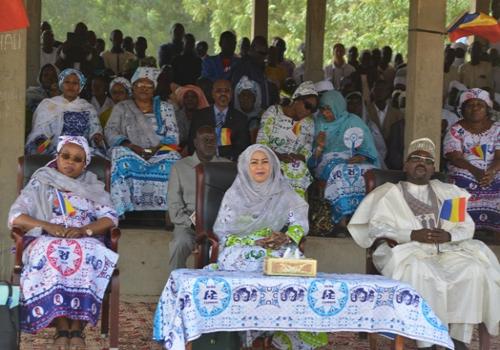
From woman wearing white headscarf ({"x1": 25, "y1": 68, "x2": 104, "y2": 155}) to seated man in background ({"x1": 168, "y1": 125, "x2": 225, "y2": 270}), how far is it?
4.39 ft

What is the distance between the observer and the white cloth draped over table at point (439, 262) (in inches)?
293

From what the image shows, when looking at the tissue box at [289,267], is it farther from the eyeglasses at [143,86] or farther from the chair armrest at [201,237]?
the eyeglasses at [143,86]

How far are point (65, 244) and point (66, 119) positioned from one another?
292 centimetres

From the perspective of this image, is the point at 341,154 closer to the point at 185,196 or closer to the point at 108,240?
the point at 185,196

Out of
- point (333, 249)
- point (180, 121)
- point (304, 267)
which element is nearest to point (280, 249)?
point (304, 267)

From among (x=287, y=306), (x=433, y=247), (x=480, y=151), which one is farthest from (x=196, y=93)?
(x=287, y=306)

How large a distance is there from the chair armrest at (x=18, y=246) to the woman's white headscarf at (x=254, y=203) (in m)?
1.31

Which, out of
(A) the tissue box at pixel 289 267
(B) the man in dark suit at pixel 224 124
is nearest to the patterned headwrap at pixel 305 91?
(B) the man in dark suit at pixel 224 124

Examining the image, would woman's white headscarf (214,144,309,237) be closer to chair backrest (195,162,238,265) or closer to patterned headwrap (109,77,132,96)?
chair backrest (195,162,238,265)

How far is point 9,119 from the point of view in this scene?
833 centimetres

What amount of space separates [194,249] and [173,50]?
6931mm

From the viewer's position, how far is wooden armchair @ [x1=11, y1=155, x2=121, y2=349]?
7012 mm

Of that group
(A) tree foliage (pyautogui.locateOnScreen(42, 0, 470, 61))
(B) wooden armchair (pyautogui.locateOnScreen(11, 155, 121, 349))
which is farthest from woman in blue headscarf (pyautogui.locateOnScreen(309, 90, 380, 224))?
(A) tree foliage (pyautogui.locateOnScreen(42, 0, 470, 61))

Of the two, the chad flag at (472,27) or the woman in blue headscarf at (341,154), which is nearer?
the woman in blue headscarf at (341,154)
